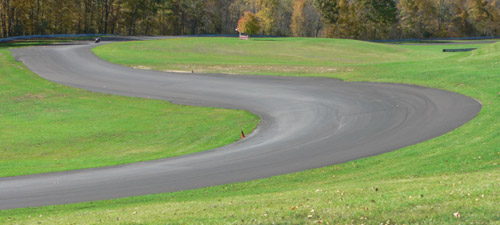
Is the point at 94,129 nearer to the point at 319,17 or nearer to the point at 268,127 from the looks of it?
the point at 268,127

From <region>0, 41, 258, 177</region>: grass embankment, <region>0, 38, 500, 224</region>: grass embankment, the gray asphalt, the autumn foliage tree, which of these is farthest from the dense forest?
<region>0, 38, 500, 224</region>: grass embankment

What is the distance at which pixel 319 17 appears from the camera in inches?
5044

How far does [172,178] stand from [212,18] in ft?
386

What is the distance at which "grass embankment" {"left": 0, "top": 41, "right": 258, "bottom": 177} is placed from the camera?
21.4 metres

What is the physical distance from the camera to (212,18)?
131m

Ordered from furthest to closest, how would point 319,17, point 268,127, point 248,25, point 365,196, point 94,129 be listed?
point 319,17 → point 248,25 → point 94,129 → point 268,127 → point 365,196

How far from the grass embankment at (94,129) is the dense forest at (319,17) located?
74473mm

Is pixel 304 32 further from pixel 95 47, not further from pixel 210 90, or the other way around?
pixel 210 90

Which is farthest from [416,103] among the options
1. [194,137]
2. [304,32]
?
[304,32]

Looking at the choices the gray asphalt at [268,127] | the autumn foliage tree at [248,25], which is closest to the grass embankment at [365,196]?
the gray asphalt at [268,127]

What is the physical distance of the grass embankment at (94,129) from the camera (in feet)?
70.3

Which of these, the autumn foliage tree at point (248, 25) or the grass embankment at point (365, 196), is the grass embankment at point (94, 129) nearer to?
the grass embankment at point (365, 196)

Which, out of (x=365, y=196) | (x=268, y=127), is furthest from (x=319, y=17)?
(x=365, y=196)

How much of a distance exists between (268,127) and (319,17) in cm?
10725
